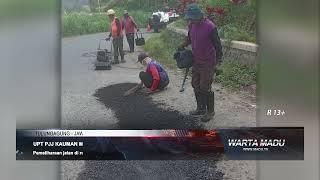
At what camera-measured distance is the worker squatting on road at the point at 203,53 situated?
2.43 metres

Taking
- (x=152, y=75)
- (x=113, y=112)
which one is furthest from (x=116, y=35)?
(x=113, y=112)

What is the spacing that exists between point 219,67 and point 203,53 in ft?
0.37

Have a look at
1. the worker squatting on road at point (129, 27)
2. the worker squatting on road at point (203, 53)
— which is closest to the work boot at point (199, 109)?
the worker squatting on road at point (203, 53)

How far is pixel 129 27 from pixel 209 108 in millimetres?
599

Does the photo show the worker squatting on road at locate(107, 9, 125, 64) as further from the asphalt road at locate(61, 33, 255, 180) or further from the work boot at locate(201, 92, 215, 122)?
the work boot at locate(201, 92, 215, 122)

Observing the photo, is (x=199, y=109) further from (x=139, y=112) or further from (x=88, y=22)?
(x=88, y=22)

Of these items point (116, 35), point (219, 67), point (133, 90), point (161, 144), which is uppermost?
point (116, 35)

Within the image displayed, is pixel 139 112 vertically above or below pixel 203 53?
below

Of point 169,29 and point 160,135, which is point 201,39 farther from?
point 160,135

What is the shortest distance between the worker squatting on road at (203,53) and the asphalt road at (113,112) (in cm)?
5

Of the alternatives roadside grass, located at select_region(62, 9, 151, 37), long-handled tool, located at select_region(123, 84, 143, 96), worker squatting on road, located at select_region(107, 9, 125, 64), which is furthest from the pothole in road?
roadside grass, located at select_region(62, 9, 151, 37)

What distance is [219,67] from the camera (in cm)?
244

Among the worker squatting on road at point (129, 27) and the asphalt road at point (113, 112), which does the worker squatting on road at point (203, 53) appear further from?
the worker squatting on road at point (129, 27)
